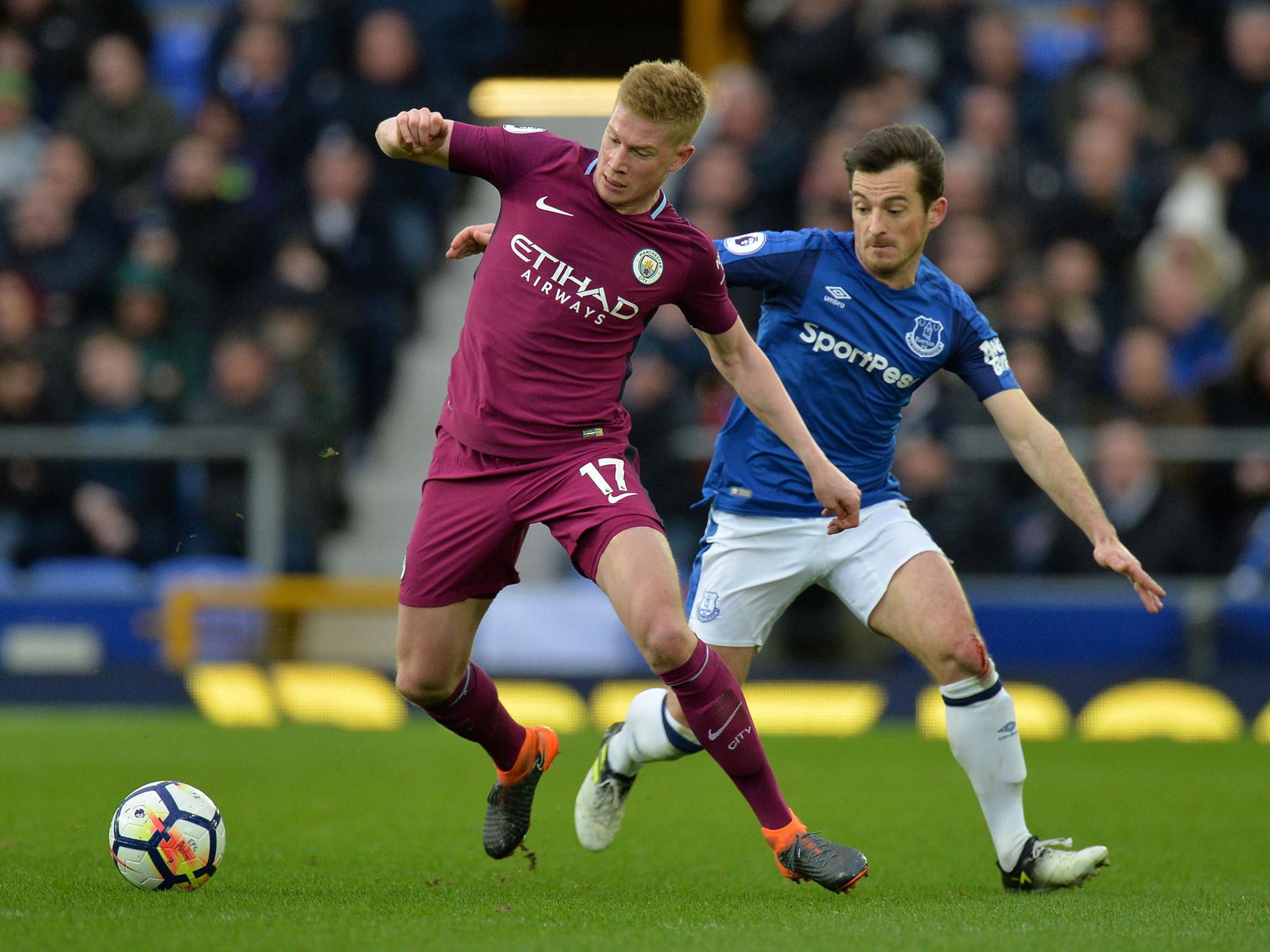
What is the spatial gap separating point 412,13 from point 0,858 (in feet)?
31.7

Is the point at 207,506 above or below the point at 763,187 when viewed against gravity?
below

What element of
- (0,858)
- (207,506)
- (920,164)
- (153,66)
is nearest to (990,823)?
(920,164)

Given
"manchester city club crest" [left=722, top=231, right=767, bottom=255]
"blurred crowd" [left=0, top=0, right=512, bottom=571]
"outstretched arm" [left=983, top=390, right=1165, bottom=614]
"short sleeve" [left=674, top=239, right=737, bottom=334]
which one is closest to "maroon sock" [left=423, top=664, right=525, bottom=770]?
"short sleeve" [left=674, top=239, right=737, bottom=334]

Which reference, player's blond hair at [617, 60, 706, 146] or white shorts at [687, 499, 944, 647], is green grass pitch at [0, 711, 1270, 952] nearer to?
white shorts at [687, 499, 944, 647]

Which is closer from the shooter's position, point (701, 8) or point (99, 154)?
point (99, 154)

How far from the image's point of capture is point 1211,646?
35.1 feet

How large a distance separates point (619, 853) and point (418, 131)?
271 cm

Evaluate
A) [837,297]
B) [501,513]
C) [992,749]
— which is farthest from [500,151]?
[992,749]

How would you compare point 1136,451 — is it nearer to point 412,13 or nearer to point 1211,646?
point 1211,646

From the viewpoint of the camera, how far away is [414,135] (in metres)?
5.06

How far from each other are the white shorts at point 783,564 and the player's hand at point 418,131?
171 cm

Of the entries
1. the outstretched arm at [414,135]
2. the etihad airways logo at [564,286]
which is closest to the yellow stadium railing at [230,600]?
the etihad airways logo at [564,286]

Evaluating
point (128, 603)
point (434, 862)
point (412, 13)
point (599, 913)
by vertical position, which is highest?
point (412, 13)

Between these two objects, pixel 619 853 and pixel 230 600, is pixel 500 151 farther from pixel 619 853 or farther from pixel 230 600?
pixel 230 600
